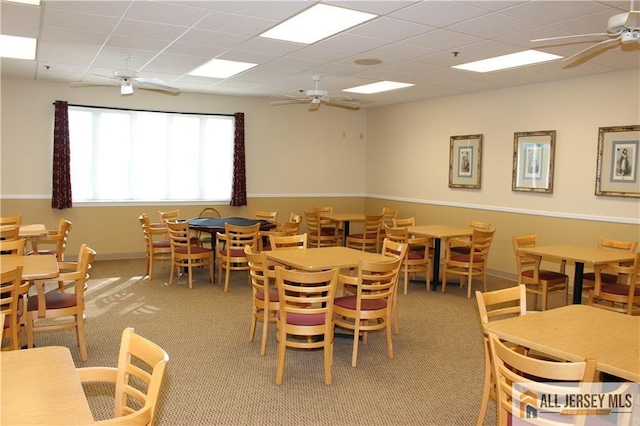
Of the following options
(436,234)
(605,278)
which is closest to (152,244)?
(436,234)

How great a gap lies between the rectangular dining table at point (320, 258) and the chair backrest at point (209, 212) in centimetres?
475

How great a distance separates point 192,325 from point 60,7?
3177 millimetres

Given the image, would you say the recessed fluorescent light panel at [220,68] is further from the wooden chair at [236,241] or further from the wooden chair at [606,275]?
the wooden chair at [606,275]

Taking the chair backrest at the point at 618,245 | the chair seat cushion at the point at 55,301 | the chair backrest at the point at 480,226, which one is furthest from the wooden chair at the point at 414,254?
the chair seat cushion at the point at 55,301

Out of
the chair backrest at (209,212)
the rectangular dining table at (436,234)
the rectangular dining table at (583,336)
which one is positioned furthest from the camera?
the chair backrest at (209,212)

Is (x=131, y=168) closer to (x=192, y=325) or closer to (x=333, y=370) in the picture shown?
(x=192, y=325)

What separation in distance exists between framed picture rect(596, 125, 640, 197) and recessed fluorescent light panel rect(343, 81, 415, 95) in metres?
2.85

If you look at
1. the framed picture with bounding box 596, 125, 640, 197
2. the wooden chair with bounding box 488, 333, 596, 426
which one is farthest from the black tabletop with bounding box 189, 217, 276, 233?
the wooden chair with bounding box 488, 333, 596, 426

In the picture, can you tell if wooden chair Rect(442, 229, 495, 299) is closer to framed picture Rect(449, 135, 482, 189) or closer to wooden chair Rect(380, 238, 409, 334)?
wooden chair Rect(380, 238, 409, 334)

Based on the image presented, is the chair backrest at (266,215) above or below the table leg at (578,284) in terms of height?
above

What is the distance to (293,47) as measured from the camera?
18.6ft

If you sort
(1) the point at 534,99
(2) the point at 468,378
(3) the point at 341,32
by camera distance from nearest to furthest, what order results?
(2) the point at 468,378
(3) the point at 341,32
(1) the point at 534,99

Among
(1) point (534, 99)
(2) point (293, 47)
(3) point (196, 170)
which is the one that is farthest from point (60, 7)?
(1) point (534, 99)

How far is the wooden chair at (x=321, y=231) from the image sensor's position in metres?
8.73
